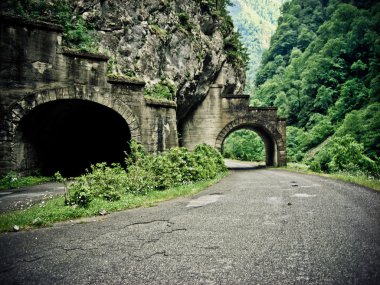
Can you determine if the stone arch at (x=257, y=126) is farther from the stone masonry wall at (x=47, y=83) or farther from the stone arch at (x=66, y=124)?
the stone masonry wall at (x=47, y=83)

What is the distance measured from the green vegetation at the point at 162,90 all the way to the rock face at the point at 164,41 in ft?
1.59

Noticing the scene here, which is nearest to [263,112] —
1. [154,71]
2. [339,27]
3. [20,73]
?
[154,71]

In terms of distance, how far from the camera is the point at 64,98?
10.9 m

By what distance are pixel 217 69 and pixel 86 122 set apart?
14.6 metres

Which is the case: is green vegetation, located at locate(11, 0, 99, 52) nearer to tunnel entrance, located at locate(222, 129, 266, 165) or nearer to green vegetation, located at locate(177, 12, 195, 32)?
green vegetation, located at locate(177, 12, 195, 32)

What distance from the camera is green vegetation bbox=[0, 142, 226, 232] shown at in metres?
5.49

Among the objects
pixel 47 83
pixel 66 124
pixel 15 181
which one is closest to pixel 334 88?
pixel 66 124

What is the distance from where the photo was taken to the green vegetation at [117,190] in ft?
18.0

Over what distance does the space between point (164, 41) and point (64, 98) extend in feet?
33.0

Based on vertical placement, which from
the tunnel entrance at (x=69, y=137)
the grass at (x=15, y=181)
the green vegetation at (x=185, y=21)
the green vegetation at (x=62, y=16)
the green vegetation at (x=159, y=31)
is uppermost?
the green vegetation at (x=185, y=21)

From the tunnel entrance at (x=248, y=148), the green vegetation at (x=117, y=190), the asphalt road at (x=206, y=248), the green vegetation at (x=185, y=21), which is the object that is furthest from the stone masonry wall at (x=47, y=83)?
the tunnel entrance at (x=248, y=148)

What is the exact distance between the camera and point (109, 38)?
15.8 meters

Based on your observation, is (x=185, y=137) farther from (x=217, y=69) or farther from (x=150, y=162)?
(x=150, y=162)

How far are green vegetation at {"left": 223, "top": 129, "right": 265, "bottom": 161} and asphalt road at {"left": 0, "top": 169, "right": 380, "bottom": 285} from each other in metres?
36.4
